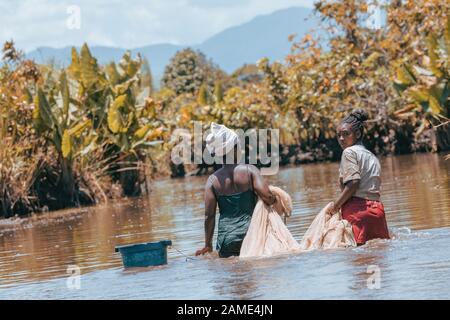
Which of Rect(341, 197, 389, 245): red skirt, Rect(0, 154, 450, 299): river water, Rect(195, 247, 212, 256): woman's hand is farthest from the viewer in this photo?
Rect(195, 247, 212, 256): woman's hand

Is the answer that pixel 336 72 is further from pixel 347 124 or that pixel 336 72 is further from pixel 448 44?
pixel 347 124

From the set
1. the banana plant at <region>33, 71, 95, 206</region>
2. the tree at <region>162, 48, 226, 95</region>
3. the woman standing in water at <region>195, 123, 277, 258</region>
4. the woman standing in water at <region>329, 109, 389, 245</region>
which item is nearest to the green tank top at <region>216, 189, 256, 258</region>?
the woman standing in water at <region>195, 123, 277, 258</region>

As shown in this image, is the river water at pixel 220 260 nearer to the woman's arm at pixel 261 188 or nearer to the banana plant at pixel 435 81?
the woman's arm at pixel 261 188

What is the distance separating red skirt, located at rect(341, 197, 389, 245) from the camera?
36.1 feet

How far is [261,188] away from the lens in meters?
11.0

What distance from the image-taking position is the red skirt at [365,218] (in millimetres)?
11016

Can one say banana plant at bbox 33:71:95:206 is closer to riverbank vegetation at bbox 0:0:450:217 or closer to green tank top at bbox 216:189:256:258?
riverbank vegetation at bbox 0:0:450:217

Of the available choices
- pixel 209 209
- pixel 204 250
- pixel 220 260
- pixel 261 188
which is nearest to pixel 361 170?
pixel 261 188

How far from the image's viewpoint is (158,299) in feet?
31.1

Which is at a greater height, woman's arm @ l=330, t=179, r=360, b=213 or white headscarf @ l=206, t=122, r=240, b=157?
white headscarf @ l=206, t=122, r=240, b=157

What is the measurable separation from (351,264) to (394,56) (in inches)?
889

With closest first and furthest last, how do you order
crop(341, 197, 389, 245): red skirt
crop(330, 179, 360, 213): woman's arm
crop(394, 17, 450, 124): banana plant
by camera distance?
1. crop(330, 179, 360, 213): woman's arm
2. crop(341, 197, 389, 245): red skirt
3. crop(394, 17, 450, 124): banana plant

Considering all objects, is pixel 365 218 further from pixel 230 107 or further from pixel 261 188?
pixel 230 107
